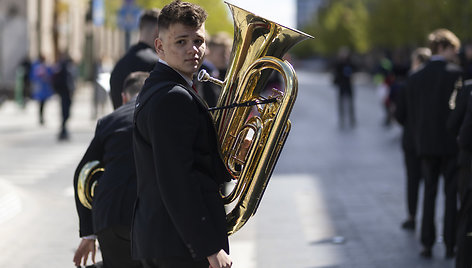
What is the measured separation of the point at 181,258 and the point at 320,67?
136 m

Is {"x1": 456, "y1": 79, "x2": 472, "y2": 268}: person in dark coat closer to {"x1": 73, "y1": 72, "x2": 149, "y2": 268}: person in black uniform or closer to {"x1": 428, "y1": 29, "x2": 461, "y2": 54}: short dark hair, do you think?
{"x1": 428, "y1": 29, "x2": 461, "y2": 54}: short dark hair

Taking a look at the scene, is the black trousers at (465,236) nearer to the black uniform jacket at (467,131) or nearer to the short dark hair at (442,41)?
the black uniform jacket at (467,131)

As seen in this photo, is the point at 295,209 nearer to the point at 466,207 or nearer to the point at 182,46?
the point at 466,207

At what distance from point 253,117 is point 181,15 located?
580 mm

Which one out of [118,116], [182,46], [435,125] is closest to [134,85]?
[118,116]

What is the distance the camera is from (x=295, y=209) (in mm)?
9945

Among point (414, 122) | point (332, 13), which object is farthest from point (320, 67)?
point (414, 122)

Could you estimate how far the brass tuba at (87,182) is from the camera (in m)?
4.55

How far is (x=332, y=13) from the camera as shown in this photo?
4387 inches

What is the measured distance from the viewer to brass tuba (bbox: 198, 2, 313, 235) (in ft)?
12.0

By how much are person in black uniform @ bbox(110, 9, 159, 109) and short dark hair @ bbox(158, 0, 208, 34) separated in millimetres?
2591

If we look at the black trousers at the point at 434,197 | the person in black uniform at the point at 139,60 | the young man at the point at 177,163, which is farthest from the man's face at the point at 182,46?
the black trousers at the point at 434,197

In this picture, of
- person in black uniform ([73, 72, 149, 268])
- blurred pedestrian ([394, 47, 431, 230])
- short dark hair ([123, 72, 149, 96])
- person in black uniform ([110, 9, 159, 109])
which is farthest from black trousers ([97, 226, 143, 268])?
blurred pedestrian ([394, 47, 431, 230])

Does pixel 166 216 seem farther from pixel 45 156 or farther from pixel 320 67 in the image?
pixel 320 67
